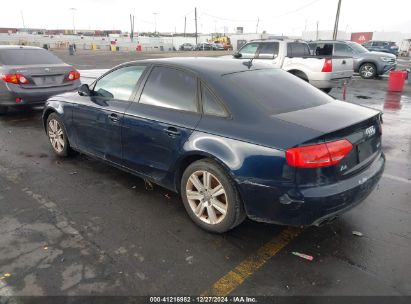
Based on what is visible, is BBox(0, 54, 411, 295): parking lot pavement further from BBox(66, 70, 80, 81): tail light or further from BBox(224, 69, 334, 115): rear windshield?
BBox(66, 70, 80, 81): tail light

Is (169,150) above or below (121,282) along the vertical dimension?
above

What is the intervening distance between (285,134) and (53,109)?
12.7ft

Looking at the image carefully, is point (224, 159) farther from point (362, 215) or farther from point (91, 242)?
point (362, 215)

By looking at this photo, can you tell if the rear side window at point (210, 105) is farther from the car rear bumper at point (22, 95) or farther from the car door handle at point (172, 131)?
the car rear bumper at point (22, 95)

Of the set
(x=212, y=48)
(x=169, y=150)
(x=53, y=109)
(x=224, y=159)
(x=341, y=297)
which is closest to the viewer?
(x=341, y=297)

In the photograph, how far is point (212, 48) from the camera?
55.2 metres

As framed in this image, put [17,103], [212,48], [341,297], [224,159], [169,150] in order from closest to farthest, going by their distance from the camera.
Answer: [341,297] → [224,159] → [169,150] → [17,103] → [212,48]

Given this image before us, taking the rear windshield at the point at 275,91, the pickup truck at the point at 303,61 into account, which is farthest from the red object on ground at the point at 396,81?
the rear windshield at the point at 275,91

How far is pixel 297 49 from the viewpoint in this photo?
1191 cm

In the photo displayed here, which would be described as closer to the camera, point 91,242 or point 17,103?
point 91,242

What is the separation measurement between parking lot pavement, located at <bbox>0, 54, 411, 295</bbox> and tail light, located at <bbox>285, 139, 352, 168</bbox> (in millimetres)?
868

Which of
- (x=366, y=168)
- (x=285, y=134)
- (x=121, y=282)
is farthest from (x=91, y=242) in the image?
(x=366, y=168)

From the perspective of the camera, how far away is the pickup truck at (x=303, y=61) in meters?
10.7

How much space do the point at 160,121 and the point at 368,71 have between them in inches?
619
